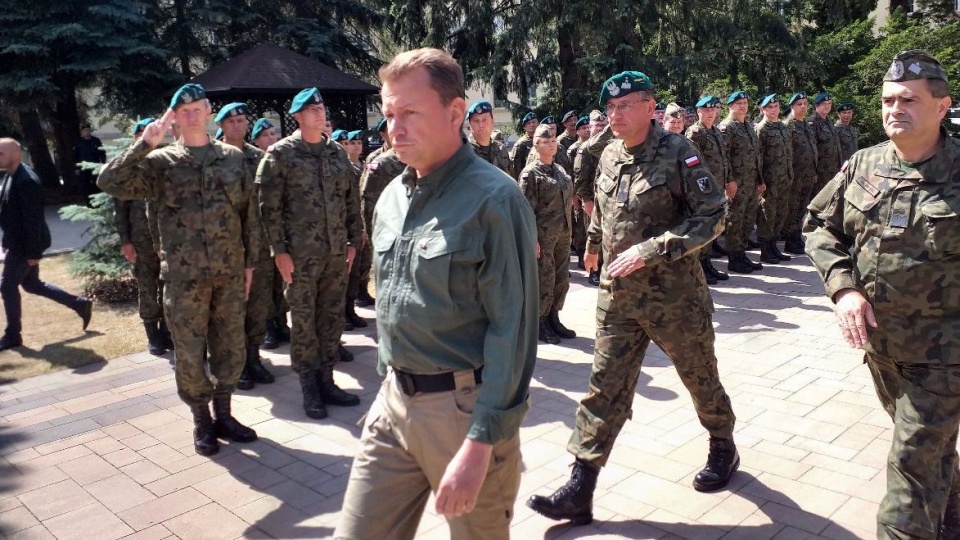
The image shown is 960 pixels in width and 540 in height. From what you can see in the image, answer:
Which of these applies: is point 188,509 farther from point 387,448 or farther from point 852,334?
point 852,334

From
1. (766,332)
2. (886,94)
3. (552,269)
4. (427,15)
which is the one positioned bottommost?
(766,332)

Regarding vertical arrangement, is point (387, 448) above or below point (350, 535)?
above

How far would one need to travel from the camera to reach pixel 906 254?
9.82ft

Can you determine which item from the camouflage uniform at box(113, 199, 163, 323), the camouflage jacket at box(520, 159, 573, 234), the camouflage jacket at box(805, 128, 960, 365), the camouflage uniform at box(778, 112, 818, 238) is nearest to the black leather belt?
the camouflage jacket at box(805, 128, 960, 365)

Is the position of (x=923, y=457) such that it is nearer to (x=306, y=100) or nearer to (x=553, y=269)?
(x=306, y=100)

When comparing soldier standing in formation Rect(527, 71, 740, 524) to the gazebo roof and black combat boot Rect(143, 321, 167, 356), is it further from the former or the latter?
the gazebo roof

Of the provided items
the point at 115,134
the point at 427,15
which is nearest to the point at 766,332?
the point at 427,15

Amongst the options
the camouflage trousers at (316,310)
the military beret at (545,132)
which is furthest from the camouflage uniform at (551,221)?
the camouflage trousers at (316,310)

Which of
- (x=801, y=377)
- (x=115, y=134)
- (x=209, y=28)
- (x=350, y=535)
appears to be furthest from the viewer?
(x=115, y=134)

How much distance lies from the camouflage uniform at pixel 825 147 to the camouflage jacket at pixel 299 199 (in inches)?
361

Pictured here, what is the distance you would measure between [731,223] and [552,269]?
416cm

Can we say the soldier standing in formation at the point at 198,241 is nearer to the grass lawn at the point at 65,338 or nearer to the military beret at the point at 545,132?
the grass lawn at the point at 65,338

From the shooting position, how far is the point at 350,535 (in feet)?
7.67

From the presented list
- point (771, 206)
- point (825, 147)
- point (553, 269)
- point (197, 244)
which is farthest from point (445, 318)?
point (825, 147)
